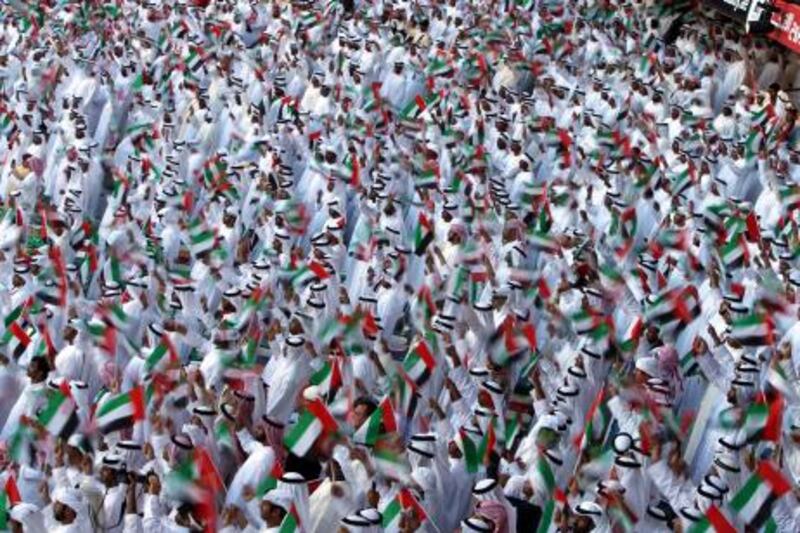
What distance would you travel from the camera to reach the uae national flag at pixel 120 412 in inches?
370

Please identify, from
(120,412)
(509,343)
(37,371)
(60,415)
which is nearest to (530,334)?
(509,343)

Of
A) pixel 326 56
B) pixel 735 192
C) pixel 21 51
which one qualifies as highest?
pixel 735 192

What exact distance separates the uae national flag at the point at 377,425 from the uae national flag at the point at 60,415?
191 centimetres

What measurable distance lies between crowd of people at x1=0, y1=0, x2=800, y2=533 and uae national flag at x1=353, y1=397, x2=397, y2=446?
21mm

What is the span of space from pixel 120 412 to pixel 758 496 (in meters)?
4.16

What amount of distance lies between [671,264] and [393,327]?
8.02 feet

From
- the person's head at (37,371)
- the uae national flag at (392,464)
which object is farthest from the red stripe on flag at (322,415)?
the person's head at (37,371)

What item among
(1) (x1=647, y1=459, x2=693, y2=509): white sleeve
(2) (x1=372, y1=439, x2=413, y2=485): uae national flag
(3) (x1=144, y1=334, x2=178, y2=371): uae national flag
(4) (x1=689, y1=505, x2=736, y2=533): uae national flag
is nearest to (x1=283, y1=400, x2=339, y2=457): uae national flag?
(2) (x1=372, y1=439, x2=413, y2=485): uae national flag

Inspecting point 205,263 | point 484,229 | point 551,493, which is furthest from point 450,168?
point 551,493

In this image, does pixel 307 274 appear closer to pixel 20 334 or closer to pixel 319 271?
pixel 319 271

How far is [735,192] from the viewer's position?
14.7 m

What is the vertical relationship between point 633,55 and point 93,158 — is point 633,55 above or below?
above

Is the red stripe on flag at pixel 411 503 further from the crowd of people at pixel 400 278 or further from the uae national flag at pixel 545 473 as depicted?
the uae national flag at pixel 545 473

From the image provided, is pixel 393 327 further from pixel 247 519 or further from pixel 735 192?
pixel 735 192
